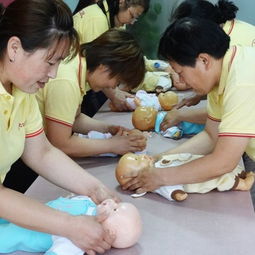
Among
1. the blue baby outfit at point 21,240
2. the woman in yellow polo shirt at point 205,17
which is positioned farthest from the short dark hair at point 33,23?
the woman in yellow polo shirt at point 205,17

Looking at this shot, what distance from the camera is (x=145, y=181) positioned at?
4.20ft

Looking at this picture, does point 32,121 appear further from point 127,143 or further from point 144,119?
point 144,119

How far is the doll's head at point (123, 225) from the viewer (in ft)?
3.28

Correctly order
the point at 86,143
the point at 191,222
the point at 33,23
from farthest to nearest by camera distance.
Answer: the point at 86,143 → the point at 191,222 → the point at 33,23

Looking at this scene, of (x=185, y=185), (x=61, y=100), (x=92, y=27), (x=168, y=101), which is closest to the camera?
(x=185, y=185)

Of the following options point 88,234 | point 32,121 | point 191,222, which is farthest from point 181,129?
point 88,234

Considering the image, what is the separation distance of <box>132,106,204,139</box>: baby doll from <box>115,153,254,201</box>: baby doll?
388 millimetres

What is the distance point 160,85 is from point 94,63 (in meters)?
0.85

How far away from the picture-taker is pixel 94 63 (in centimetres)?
154

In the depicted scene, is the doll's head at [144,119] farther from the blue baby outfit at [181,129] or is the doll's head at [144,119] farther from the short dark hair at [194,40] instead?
the short dark hair at [194,40]

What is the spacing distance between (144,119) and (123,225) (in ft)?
2.73

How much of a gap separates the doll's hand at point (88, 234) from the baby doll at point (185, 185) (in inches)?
12.8

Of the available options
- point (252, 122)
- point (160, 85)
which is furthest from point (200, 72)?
point (160, 85)

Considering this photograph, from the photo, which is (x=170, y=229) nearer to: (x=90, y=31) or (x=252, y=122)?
(x=252, y=122)
